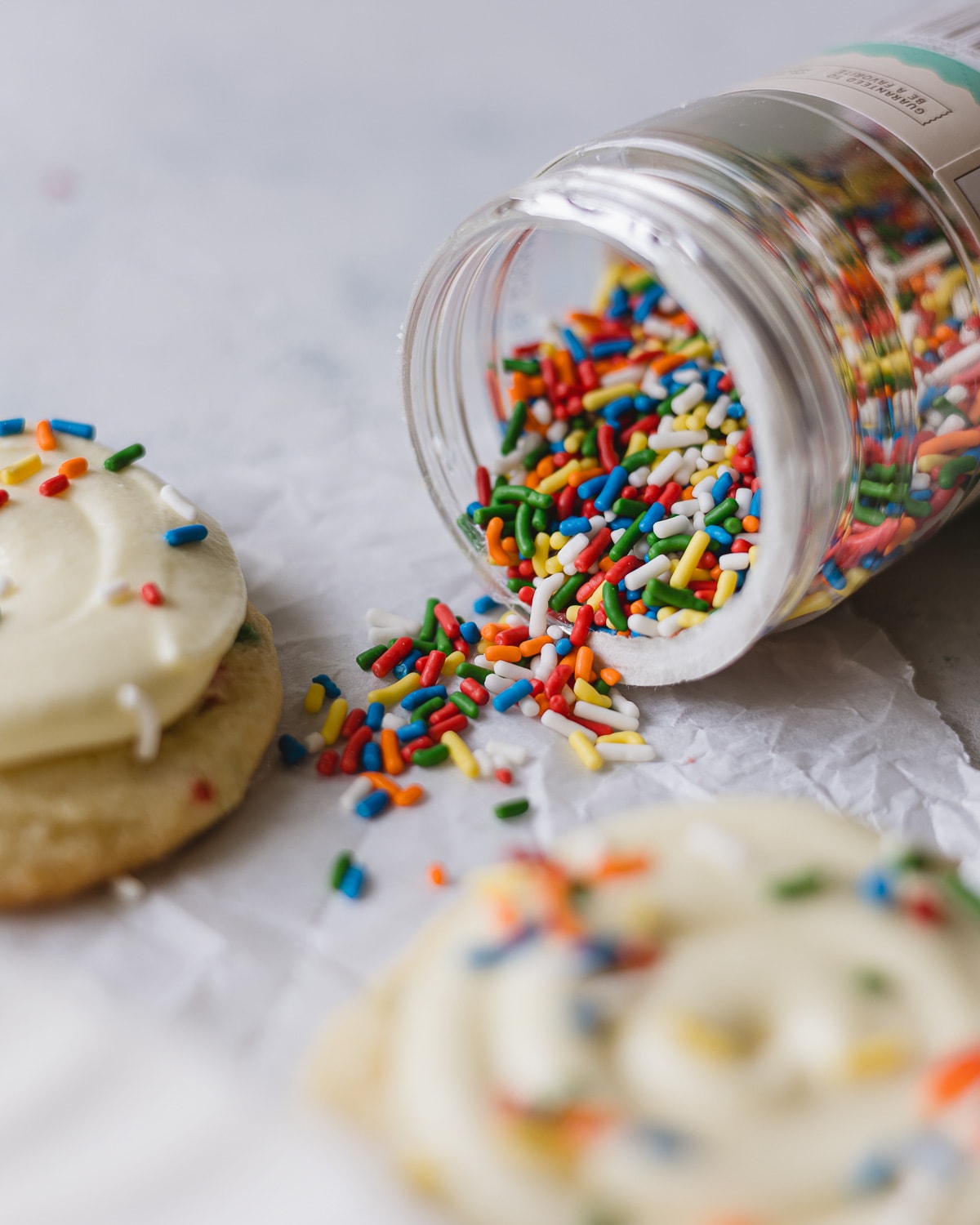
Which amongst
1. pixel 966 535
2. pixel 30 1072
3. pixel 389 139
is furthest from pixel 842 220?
pixel 389 139

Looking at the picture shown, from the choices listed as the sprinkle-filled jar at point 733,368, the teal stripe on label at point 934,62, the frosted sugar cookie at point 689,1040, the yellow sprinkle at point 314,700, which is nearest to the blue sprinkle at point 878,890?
the frosted sugar cookie at point 689,1040

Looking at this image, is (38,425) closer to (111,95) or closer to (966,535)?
(966,535)

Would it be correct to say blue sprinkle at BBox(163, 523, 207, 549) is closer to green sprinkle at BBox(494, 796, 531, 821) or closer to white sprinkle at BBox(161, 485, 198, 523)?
white sprinkle at BBox(161, 485, 198, 523)

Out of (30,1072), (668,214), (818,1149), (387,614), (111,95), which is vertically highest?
(668,214)

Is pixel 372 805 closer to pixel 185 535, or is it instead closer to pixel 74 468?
pixel 185 535

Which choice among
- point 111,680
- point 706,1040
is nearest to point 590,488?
point 111,680

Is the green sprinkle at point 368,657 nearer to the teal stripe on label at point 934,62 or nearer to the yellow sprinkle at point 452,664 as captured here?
the yellow sprinkle at point 452,664
